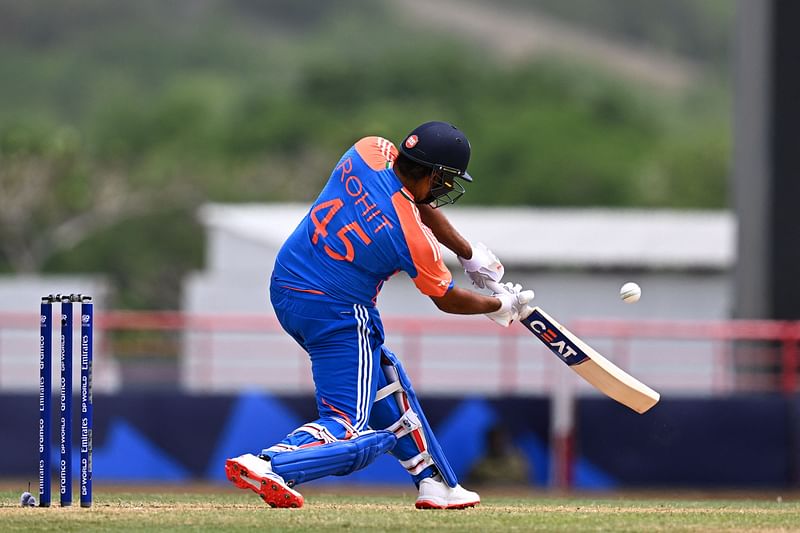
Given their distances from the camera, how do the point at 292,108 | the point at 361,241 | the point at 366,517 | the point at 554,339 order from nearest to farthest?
the point at 366,517, the point at 361,241, the point at 554,339, the point at 292,108

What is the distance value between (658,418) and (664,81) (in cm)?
11633

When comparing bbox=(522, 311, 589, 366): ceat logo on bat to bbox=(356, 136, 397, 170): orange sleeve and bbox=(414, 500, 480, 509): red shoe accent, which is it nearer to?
bbox=(414, 500, 480, 509): red shoe accent

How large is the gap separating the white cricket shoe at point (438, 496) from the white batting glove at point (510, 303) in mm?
827

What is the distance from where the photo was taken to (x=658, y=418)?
14.5m

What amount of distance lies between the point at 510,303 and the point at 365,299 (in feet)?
2.32

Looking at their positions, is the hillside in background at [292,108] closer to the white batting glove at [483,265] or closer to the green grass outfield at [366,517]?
the white batting glove at [483,265]

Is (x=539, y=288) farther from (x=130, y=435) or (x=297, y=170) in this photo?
(x=297, y=170)

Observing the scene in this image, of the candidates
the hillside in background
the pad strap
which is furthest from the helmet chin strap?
the hillside in background

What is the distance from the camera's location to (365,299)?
7.61 meters

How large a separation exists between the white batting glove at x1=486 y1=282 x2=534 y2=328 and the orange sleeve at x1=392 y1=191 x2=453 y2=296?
0.41 metres

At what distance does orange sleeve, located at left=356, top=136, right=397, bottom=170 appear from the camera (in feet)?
25.0

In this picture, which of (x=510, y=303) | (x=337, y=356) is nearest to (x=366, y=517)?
(x=337, y=356)

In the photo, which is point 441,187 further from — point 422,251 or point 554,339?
point 554,339

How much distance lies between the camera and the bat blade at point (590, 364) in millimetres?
8016
